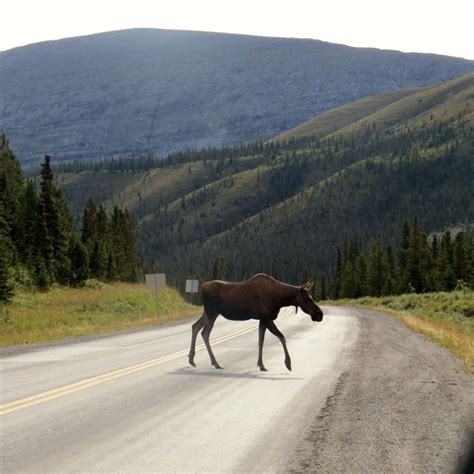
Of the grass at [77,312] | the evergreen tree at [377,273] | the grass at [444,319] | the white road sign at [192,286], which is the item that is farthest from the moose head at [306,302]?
the evergreen tree at [377,273]

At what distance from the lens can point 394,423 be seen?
8.70m

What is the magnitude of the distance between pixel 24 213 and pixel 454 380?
166 ft

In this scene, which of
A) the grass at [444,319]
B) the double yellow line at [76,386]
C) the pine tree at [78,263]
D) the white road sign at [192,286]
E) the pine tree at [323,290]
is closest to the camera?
the double yellow line at [76,386]

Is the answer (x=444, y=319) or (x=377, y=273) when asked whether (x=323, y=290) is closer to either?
(x=377, y=273)

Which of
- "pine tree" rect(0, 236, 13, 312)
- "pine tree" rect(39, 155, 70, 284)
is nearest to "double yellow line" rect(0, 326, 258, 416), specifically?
"pine tree" rect(0, 236, 13, 312)

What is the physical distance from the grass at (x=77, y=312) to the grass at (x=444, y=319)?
15.2 meters

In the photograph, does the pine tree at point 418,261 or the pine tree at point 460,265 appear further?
the pine tree at point 418,261

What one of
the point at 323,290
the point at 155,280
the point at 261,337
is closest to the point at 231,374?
the point at 261,337

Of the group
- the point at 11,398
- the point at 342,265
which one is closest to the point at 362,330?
the point at 11,398

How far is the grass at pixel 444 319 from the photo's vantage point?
20606 millimetres

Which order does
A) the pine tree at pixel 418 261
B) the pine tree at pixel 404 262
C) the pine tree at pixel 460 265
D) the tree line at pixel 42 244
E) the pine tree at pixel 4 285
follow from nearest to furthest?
the pine tree at pixel 4 285, the tree line at pixel 42 244, the pine tree at pixel 460 265, the pine tree at pixel 418 261, the pine tree at pixel 404 262

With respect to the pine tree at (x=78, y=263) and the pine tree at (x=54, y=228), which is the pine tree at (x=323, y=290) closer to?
the pine tree at (x=78, y=263)

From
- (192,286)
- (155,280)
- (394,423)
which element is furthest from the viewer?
(192,286)

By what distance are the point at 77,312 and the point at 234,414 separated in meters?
34.1
